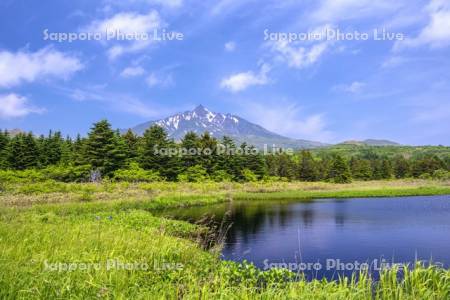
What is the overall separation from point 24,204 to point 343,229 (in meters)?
16.8

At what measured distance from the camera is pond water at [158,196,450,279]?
11539 millimetres

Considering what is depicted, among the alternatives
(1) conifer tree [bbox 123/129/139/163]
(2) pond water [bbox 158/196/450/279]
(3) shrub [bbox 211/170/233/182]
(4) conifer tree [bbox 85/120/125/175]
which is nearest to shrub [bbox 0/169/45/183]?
(4) conifer tree [bbox 85/120/125/175]

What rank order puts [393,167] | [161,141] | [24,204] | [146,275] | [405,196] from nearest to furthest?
[146,275]
[24,204]
[405,196]
[161,141]
[393,167]

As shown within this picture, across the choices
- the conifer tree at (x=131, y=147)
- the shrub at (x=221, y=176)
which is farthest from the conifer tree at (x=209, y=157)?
the conifer tree at (x=131, y=147)

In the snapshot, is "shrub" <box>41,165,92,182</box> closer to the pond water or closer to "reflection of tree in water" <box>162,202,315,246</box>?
"reflection of tree in water" <box>162,202,315,246</box>

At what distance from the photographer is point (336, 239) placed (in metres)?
15.6

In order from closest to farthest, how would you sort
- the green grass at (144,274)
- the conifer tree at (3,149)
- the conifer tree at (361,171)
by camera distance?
the green grass at (144,274)
the conifer tree at (3,149)
the conifer tree at (361,171)

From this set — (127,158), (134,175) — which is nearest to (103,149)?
(127,158)

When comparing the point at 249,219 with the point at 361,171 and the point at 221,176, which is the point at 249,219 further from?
the point at 361,171

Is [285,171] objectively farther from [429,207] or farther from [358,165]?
[429,207]

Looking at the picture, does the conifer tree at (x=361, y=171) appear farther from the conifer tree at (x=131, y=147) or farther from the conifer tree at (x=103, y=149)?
the conifer tree at (x=103, y=149)

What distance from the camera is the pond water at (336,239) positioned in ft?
37.9

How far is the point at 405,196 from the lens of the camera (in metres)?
38.7

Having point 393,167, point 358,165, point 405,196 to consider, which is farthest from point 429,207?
point 393,167
